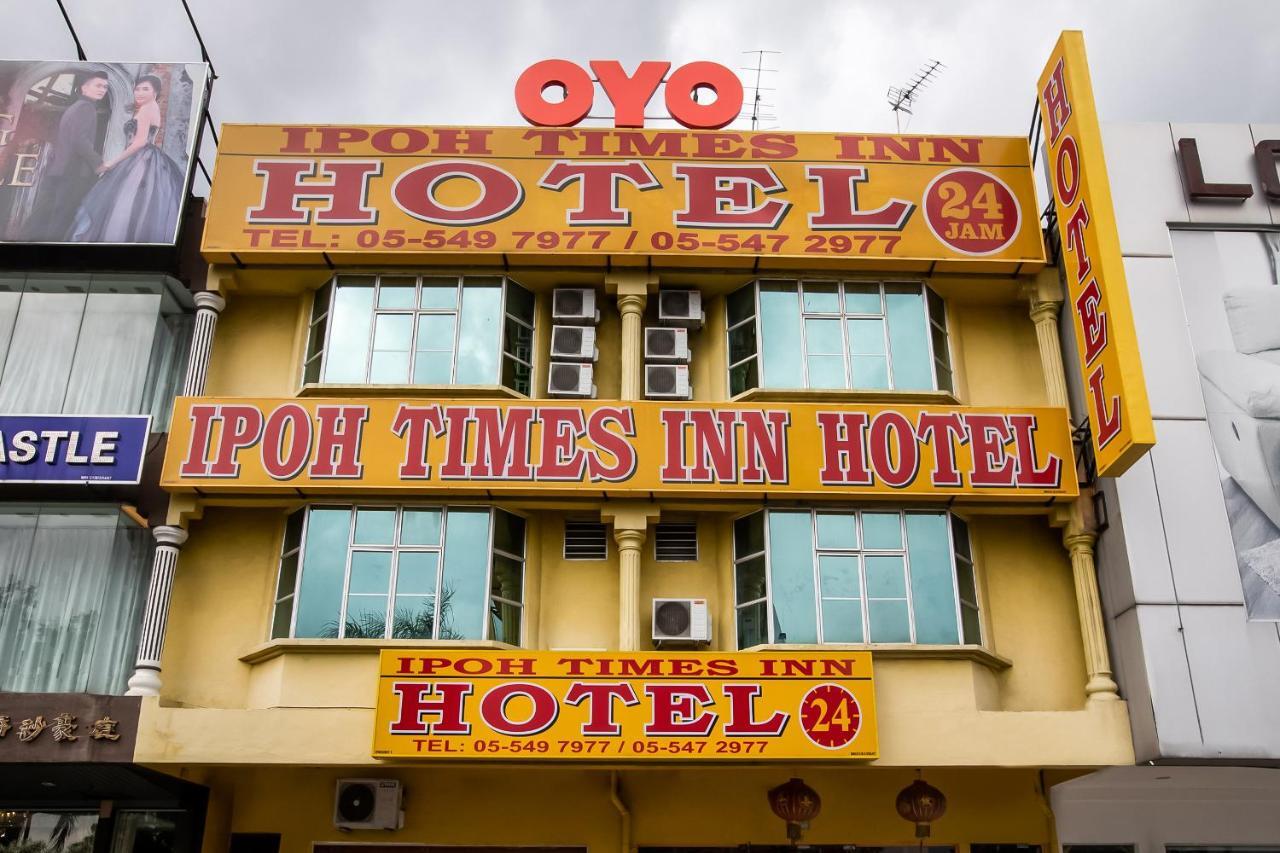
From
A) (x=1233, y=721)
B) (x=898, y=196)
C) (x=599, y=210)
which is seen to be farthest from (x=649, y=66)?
(x=1233, y=721)

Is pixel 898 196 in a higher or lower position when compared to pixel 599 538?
higher

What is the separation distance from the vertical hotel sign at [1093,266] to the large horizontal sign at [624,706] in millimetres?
4132

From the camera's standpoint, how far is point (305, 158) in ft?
54.6

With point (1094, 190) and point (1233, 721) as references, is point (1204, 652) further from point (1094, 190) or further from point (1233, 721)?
point (1094, 190)

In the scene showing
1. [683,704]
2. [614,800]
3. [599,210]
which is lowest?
[614,800]

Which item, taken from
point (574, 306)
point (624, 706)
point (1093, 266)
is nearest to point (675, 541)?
point (624, 706)

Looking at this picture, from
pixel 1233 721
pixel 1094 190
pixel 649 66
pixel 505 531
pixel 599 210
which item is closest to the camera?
pixel 1233 721

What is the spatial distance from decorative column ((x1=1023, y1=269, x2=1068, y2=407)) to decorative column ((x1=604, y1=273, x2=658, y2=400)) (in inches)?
218

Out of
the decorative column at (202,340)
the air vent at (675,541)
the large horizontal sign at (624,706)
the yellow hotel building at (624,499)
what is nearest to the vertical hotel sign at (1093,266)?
the yellow hotel building at (624,499)

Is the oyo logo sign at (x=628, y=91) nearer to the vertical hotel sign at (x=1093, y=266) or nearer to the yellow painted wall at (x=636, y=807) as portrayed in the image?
the vertical hotel sign at (x=1093, y=266)

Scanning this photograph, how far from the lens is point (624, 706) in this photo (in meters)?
13.0

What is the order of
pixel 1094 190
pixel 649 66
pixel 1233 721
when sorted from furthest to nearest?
pixel 649 66 < pixel 1094 190 < pixel 1233 721

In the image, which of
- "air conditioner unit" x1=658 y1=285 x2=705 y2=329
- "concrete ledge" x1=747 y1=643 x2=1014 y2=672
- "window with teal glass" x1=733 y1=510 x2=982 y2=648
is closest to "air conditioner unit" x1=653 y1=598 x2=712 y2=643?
"concrete ledge" x1=747 y1=643 x2=1014 y2=672

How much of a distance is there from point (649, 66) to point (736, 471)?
22.8 ft
